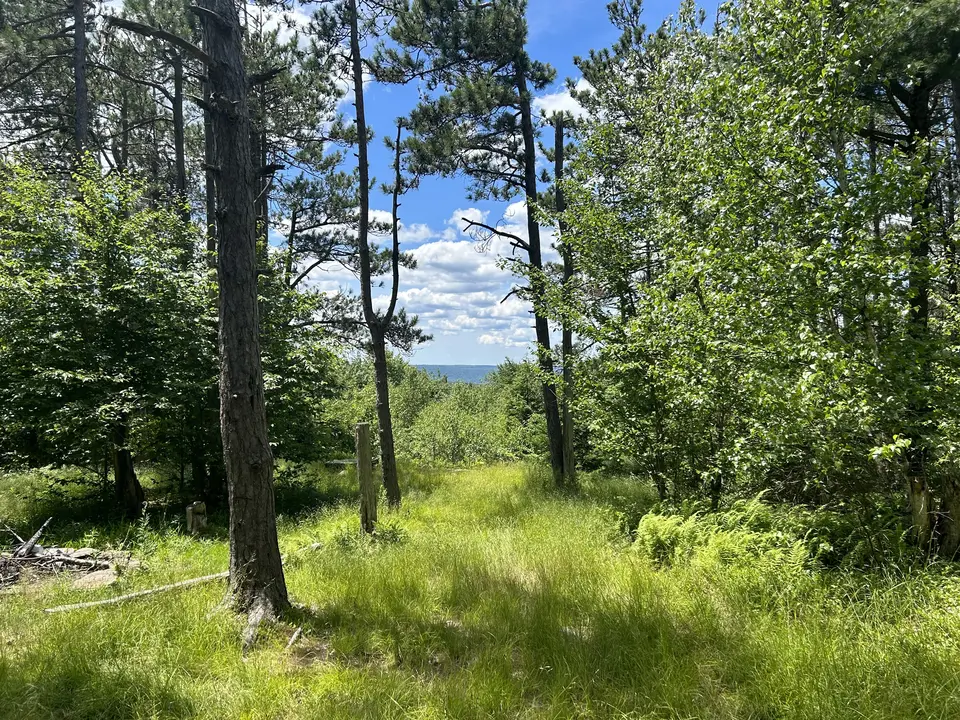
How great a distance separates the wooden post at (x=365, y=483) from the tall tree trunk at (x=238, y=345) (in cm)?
251

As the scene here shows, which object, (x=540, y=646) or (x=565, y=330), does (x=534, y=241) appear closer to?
(x=565, y=330)

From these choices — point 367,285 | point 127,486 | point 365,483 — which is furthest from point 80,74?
point 365,483

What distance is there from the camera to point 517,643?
12.4ft

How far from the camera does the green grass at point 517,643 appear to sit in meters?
2.90

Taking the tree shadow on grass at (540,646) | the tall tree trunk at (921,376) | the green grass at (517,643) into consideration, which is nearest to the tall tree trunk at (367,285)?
the green grass at (517,643)

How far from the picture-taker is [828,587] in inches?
160

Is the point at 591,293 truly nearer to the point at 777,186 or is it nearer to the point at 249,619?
the point at 777,186

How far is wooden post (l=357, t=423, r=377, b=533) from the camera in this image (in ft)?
22.3

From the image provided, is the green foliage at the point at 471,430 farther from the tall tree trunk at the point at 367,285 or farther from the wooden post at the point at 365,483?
the wooden post at the point at 365,483

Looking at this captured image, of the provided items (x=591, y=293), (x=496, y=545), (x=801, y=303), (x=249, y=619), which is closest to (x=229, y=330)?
(x=249, y=619)

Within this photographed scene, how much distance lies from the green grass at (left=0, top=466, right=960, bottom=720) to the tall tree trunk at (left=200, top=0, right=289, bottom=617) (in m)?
0.44

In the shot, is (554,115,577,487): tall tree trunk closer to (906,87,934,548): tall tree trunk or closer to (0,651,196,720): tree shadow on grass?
(906,87,934,548): tall tree trunk

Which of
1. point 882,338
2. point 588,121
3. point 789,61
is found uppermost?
point 588,121

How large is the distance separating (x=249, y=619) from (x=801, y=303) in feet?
17.8
